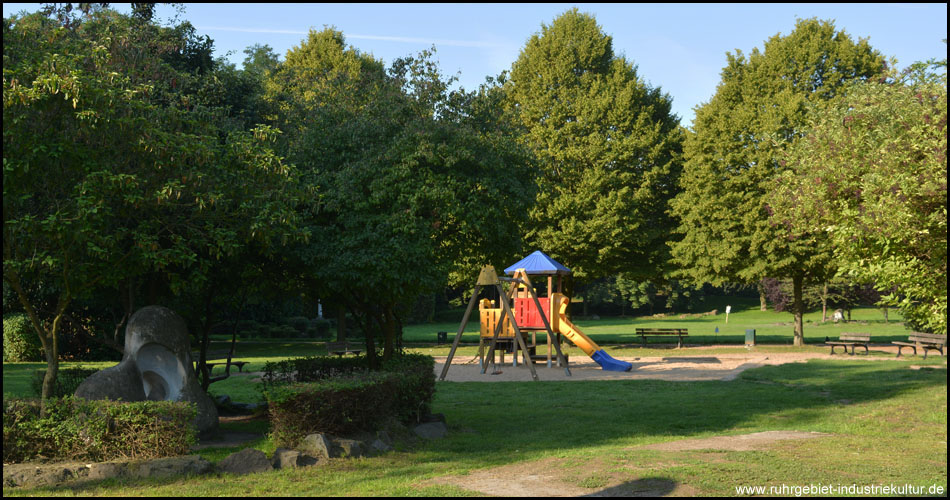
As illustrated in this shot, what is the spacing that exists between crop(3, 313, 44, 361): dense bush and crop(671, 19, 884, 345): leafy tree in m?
24.0

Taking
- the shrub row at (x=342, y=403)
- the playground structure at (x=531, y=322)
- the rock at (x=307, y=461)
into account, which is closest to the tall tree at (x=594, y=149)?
the playground structure at (x=531, y=322)

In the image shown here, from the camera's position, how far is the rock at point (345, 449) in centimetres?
984

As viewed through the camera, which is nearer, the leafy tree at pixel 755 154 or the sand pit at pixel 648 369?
the sand pit at pixel 648 369

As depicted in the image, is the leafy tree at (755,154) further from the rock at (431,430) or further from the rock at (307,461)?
the rock at (307,461)

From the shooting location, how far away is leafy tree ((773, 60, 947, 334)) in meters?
10.9

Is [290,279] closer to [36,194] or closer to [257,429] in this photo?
[257,429]

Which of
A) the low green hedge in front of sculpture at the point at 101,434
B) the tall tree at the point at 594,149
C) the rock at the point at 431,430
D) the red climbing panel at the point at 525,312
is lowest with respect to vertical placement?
the rock at the point at 431,430

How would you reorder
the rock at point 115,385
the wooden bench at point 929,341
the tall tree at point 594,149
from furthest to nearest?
the tall tree at point 594,149, the wooden bench at point 929,341, the rock at point 115,385

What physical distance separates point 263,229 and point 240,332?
35.0 metres

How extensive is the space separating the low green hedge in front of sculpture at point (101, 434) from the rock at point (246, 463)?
0.71 metres

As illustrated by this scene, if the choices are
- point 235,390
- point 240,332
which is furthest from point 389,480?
point 240,332

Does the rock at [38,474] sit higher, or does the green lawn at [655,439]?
the rock at [38,474]

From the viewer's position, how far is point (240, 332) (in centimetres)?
4372

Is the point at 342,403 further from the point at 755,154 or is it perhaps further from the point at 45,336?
the point at 755,154
